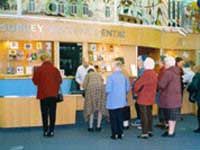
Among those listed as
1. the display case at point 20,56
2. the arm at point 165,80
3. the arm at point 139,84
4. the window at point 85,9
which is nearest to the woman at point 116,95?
the arm at point 139,84

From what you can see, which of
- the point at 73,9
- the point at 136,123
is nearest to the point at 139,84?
the point at 136,123

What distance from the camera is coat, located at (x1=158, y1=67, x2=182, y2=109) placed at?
12984 mm

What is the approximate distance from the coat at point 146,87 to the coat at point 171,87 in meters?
0.27

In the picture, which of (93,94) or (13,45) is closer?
(93,94)

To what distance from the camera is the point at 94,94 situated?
46.2 feet

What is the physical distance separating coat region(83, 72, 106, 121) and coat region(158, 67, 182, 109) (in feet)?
5.32

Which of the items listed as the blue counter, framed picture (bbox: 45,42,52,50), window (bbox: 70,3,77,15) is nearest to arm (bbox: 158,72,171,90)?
the blue counter

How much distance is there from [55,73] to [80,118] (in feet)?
14.2

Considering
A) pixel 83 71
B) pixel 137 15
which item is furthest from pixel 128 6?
pixel 83 71

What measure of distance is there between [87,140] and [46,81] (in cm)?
157

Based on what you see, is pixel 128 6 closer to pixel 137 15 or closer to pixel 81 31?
pixel 137 15

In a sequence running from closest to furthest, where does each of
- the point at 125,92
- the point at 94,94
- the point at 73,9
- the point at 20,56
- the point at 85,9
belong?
1. the point at 125,92
2. the point at 94,94
3. the point at 20,56
4. the point at 73,9
5. the point at 85,9

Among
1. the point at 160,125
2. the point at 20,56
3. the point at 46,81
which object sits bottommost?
the point at 160,125

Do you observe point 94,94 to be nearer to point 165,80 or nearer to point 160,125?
point 165,80
